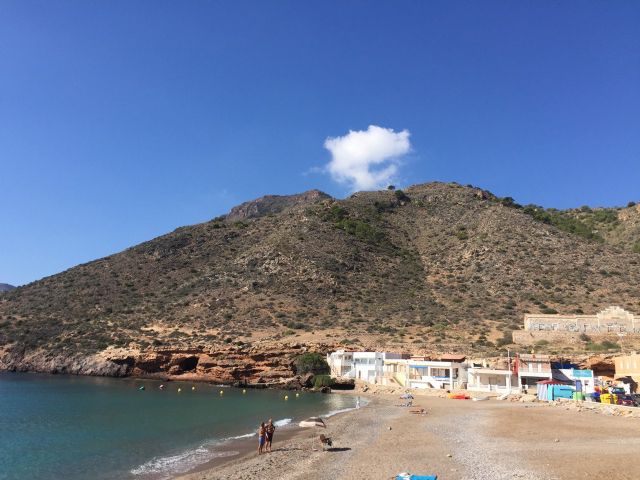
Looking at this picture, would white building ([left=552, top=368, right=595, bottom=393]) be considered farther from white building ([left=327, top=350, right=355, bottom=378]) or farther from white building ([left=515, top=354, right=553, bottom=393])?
white building ([left=327, top=350, right=355, bottom=378])

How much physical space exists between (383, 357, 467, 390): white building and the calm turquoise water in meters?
7.93

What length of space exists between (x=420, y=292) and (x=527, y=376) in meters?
31.4

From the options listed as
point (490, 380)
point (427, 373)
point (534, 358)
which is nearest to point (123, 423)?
point (427, 373)

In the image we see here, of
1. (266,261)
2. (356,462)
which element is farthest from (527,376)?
(266,261)

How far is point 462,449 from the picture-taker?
65.6ft

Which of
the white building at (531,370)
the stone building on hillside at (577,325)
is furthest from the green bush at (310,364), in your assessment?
the stone building on hillside at (577,325)

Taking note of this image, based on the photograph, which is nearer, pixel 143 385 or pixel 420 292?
pixel 143 385

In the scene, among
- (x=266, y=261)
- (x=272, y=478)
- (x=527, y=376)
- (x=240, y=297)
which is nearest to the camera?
(x=272, y=478)

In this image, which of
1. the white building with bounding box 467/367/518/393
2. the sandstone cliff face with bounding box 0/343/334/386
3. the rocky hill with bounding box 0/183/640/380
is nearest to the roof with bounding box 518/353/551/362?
the white building with bounding box 467/367/518/393

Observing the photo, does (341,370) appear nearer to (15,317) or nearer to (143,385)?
(143,385)

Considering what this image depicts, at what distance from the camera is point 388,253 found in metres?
93.6

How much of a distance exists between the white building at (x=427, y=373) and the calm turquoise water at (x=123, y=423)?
793 centimetres

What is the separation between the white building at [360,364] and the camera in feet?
178

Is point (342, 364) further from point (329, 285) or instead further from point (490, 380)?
point (329, 285)
